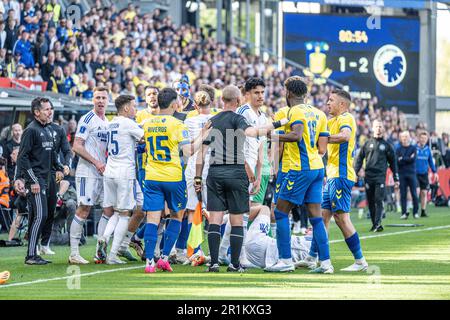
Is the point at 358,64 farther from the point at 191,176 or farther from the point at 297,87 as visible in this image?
the point at 297,87

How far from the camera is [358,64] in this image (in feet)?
145

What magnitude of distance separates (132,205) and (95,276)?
173 cm

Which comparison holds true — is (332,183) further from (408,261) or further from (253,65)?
(253,65)

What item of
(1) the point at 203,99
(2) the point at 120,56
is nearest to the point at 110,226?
(1) the point at 203,99

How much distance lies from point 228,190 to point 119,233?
5.95 feet

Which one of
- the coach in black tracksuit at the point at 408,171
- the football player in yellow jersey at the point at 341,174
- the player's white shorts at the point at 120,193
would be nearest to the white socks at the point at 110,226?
the player's white shorts at the point at 120,193

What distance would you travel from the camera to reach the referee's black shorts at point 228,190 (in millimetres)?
13391

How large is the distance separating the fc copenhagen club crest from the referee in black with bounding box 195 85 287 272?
31.9m

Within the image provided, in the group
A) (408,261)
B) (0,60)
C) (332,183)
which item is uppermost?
(0,60)

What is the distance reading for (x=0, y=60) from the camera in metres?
23.7

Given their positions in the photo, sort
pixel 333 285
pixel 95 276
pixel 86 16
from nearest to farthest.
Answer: pixel 333 285 < pixel 95 276 < pixel 86 16

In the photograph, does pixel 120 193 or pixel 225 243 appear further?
pixel 120 193

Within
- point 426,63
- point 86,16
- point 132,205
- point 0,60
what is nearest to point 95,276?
point 132,205

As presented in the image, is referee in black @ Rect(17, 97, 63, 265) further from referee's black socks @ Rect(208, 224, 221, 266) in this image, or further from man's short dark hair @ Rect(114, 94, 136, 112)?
referee's black socks @ Rect(208, 224, 221, 266)
